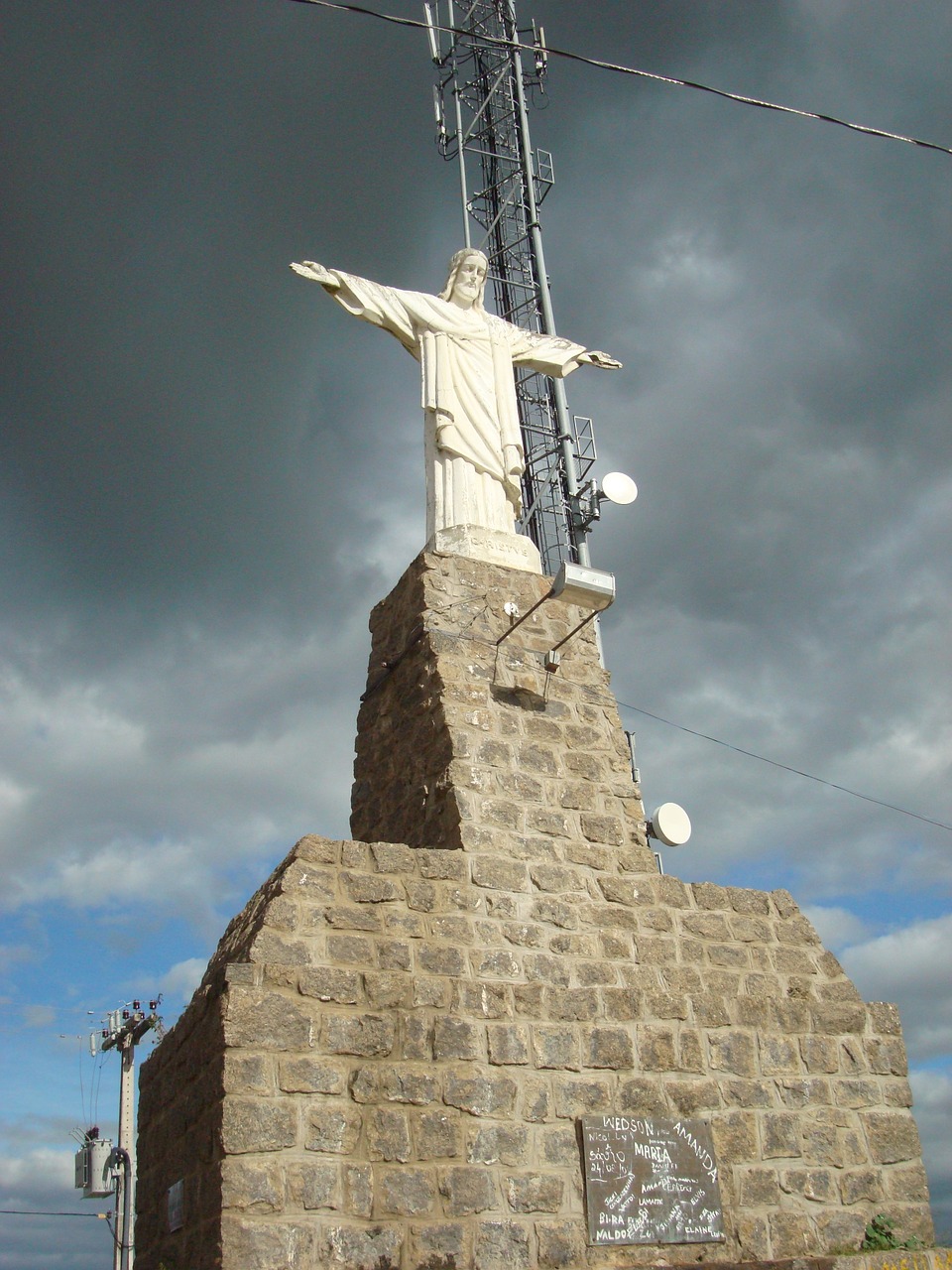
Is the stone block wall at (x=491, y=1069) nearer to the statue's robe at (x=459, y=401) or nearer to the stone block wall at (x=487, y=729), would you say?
the stone block wall at (x=487, y=729)

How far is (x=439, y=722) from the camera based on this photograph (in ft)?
25.4

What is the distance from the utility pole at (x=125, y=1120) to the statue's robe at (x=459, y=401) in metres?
16.0

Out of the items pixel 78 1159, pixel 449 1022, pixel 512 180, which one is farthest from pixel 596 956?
pixel 78 1159

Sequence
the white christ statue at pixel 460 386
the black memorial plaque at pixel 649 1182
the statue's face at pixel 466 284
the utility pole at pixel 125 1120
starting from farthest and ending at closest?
1. the utility pole at pixel 125 1120
2. the statue's face at pixel 466 284
3. the white christ statue at pixel 460 386
4. the black memorial plaque at pixel 649 1182

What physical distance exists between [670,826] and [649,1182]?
291 cm

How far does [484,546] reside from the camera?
29.1ft

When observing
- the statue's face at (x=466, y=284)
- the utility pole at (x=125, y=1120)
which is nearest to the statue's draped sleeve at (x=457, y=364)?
the statue's face at (x=466, y=284)

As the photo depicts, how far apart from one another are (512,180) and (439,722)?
1188cm

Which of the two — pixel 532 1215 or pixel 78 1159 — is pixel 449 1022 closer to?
pixel 532 1215

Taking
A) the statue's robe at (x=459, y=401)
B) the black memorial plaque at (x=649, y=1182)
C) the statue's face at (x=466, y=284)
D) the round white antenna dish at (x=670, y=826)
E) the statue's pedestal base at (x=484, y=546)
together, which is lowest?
the black memorial plaque at (x=649, y=1182)

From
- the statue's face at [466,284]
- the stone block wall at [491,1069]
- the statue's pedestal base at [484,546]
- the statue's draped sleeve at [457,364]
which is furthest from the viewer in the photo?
the statue's face at [466,284]

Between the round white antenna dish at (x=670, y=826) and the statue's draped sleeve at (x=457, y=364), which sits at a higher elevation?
the statue's draped sleeve at (x=457, y=364)

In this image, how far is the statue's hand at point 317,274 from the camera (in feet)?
29.5

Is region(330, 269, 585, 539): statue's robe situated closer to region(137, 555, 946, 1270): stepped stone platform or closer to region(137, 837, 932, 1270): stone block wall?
region(137, 555, 946, 1270): stepped stone platform
